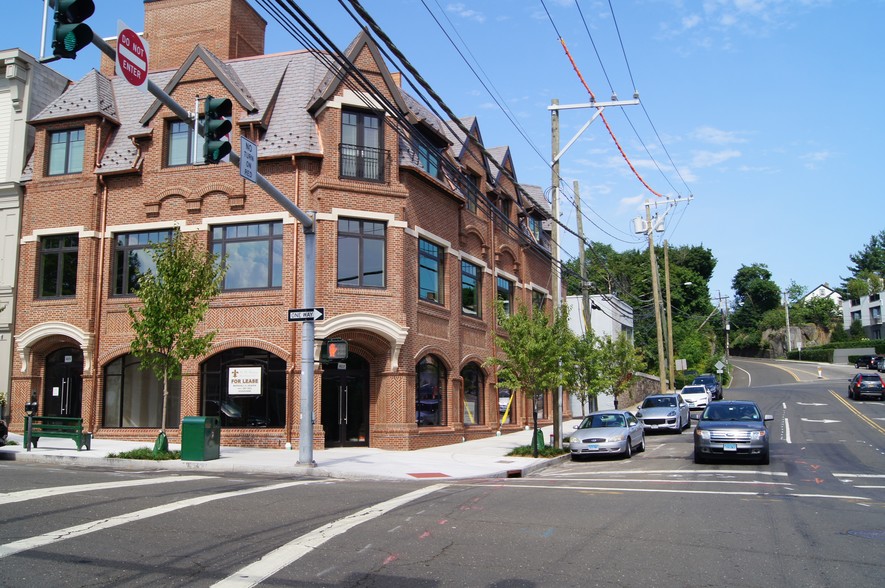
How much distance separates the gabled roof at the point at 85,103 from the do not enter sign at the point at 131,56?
17.4m

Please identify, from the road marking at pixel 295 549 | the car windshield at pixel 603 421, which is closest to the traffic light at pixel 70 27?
the road marking at pixel 295 549

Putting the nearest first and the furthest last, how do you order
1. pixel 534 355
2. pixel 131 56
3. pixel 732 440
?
pixel 131 56 < pixel 732 440 < pixel 534 355

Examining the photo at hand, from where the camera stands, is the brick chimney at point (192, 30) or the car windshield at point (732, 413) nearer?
the car windshield at point (732, 413)

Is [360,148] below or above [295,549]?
above

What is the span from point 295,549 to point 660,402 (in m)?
24.2

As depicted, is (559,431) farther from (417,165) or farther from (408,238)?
(417,165)

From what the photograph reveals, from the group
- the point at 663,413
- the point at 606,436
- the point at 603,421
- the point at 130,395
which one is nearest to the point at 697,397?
the point at 663,413

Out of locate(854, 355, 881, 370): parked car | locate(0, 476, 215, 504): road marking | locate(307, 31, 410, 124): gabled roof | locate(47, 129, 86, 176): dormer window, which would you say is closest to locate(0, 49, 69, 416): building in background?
locate(47, 129, 86, 176): dormer window

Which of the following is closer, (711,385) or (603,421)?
(603,421)

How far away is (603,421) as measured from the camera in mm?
21578

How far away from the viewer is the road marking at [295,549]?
6.70 m

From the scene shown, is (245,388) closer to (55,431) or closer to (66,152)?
(55,431)

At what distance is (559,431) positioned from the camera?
2253 cm

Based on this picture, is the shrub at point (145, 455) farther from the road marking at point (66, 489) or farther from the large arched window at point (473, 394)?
the large arched window at point (473, 394)
